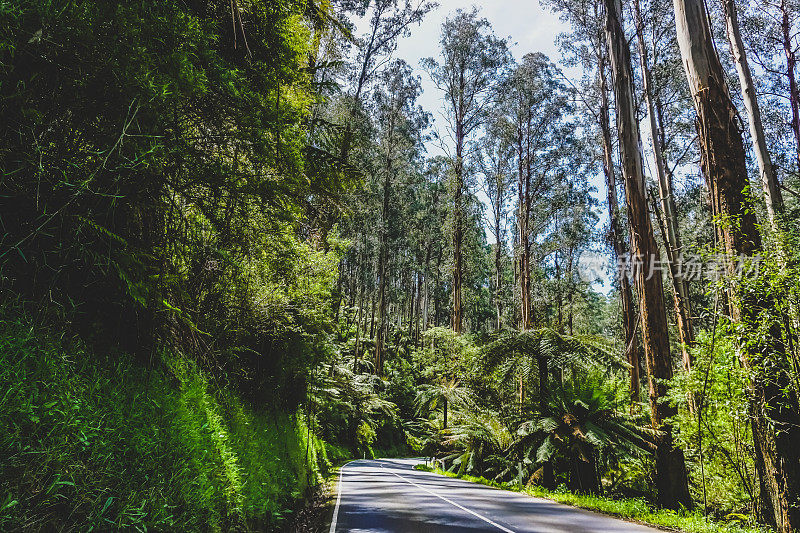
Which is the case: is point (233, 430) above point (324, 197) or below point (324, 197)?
below

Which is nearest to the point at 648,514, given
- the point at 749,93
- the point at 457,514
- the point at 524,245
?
the point at 457,514

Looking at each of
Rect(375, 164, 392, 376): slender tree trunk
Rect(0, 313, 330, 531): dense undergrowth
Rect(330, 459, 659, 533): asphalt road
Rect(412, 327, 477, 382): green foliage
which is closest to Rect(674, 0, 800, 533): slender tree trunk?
Rect(330, 459, 659, 533): asphalt road

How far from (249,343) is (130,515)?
4835mm

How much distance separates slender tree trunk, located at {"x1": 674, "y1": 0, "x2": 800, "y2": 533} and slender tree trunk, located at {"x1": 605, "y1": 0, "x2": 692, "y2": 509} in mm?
2512

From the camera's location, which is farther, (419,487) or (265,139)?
(419,487)

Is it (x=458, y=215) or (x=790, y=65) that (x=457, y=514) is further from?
(x=790, y=65)

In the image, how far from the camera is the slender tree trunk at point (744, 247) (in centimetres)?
483

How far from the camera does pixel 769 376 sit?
4.91m

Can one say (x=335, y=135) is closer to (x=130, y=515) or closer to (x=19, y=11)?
(x=19, y=11)

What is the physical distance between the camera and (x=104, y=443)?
2.47 metres

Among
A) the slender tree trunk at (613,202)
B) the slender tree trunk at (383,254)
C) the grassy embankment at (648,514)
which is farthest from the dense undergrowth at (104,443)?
the slender tree trunk at (383,254)

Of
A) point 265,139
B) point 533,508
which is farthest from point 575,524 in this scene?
point 265,139

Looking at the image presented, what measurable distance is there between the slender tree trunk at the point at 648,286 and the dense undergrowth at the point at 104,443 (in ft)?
24.0

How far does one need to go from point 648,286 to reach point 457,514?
581 cm
